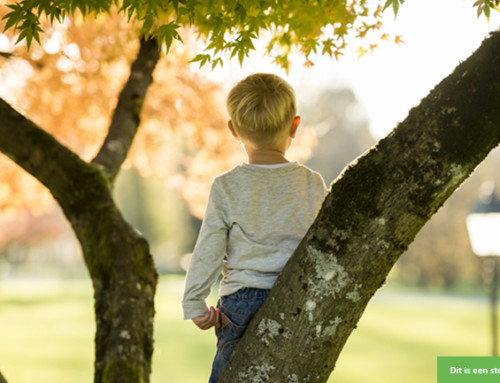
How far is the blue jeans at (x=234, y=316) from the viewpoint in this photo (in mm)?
2406

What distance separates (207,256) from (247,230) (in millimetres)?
210

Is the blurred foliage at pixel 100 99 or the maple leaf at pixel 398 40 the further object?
the blurred foliage at pixel 100 99

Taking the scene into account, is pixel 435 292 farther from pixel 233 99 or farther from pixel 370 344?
pixel 233 99

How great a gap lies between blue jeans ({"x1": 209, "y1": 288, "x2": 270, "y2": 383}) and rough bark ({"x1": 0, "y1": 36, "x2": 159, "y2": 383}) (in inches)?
34.6

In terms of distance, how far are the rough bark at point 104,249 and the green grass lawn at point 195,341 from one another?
8997mm

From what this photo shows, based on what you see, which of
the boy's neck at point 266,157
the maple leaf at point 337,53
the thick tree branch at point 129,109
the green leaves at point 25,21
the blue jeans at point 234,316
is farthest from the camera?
the thick tree branch at point 129,109

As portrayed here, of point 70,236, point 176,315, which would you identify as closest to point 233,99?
point 176,315

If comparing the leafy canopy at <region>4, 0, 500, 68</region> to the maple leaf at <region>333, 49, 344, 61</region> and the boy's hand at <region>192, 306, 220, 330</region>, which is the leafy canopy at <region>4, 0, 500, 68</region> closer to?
the maple leaf at <region>333, 49, 344, 61</region>

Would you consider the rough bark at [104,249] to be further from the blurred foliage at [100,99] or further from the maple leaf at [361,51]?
the blurred foliage at [100,99]

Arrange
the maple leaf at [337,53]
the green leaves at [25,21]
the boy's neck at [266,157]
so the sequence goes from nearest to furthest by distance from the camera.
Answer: the boy's neck at [266,157] → the green leaves at [25,21] → the maple leaf at [337,53]

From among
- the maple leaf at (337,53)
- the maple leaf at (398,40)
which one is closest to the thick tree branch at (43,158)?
the maple leaf at (337,53)

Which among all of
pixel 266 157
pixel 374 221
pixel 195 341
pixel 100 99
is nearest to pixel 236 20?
pixel 266 157

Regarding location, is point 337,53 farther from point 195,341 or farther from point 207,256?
point 195,341

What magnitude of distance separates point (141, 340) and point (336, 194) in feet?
5.64
